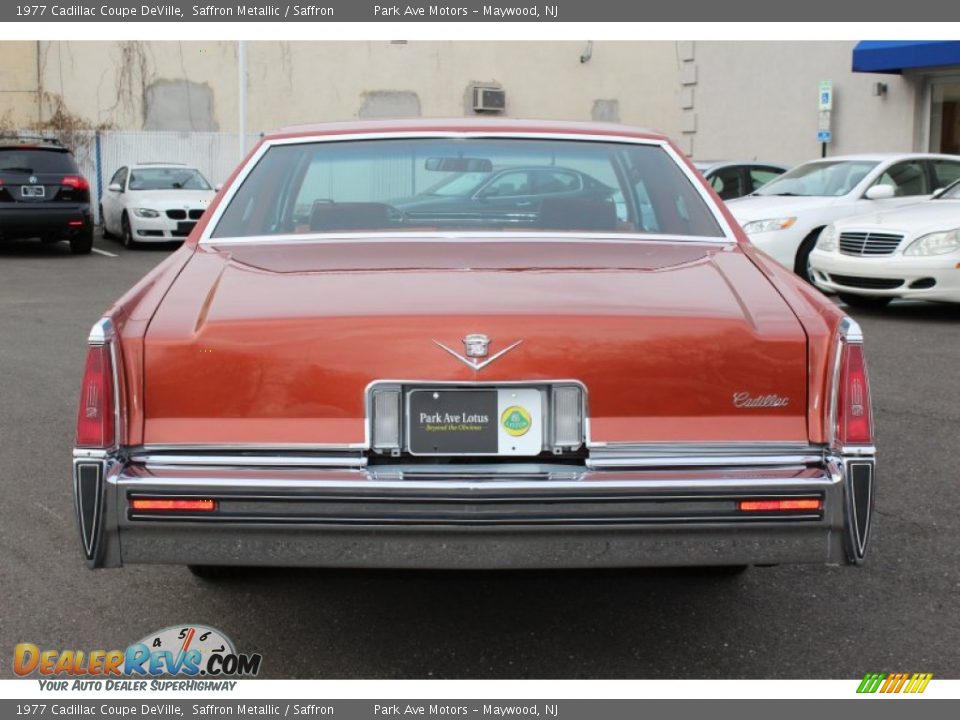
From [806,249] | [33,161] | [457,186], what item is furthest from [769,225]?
[33,161]

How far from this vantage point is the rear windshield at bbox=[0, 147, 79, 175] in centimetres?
1742

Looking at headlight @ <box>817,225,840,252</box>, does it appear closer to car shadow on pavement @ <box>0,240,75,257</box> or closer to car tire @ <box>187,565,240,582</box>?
car tire @ <box>187,565,240,582</box>

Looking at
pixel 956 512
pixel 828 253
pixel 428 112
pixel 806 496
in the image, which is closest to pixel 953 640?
pixel 806 496

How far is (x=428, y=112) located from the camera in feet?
100

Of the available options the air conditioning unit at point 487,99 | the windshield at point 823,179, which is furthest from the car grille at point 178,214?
the air conditioning unit at point 487,99

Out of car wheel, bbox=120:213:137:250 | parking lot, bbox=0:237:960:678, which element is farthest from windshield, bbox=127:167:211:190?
parking lot, bbox=0:237:960:678

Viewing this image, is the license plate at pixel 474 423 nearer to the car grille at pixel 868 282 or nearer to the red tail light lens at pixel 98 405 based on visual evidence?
the red tail light lens at pixel 98 405

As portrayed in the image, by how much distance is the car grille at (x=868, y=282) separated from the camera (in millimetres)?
10992

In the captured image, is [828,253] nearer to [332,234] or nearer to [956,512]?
[956,512]

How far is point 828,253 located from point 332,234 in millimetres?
8169

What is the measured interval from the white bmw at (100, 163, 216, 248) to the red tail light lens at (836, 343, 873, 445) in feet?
54.0

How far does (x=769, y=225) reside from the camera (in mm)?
12828

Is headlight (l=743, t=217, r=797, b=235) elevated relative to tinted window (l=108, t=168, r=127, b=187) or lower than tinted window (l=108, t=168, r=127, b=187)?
lower
